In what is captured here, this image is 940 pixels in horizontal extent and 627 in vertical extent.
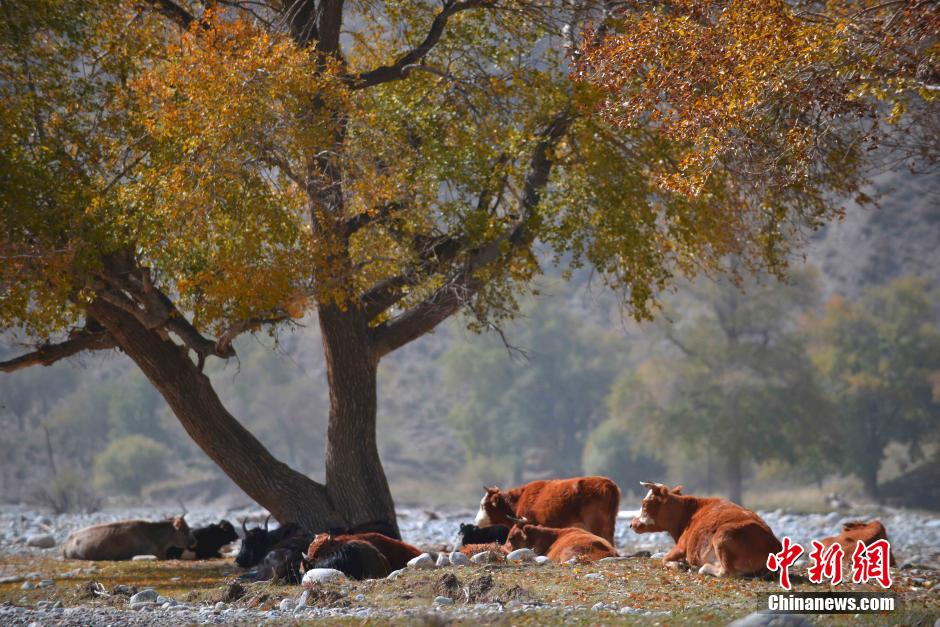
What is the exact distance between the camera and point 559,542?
12.5 m

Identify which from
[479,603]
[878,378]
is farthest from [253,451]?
[878,378]

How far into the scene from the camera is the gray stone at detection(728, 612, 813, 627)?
702 centimetres

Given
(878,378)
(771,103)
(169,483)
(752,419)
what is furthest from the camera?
(169,483)

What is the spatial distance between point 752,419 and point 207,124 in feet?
147

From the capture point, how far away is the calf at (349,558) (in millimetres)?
11680

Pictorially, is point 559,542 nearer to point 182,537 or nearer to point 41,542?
point 182,537

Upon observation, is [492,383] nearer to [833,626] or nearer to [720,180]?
[720,180]

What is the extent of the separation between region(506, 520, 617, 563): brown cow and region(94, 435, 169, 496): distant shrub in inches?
2728

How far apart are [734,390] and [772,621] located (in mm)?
49516

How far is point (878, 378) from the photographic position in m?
57.9

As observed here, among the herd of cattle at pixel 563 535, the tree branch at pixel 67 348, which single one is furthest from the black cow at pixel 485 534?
the tree branch at pixel 67 348

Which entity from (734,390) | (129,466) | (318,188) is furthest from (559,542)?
(129,466)

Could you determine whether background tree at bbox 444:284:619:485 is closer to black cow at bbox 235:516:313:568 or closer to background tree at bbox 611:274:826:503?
background tree at bbox 611:274:826:503

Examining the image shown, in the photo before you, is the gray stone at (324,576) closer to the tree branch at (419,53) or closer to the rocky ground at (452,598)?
the rocky ground at (452,598)
